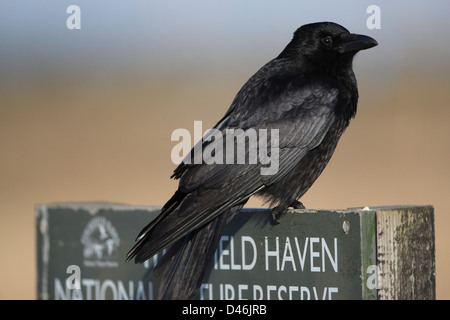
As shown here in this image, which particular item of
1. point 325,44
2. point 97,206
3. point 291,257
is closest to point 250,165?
point 291,257

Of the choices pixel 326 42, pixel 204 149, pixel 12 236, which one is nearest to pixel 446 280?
pixel 326 42

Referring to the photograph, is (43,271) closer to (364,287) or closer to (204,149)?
(204,149)

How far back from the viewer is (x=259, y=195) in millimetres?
4754

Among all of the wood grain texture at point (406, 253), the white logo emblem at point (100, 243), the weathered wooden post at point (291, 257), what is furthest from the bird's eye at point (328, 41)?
the white logo emblem at point (100, 243)

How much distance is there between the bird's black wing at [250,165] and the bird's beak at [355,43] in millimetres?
314

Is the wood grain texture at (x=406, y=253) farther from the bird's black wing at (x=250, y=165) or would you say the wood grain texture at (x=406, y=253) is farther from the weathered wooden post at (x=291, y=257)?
the bird's black wing at (x=250, y=165)

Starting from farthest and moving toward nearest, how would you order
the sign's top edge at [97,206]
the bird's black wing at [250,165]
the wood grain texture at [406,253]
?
the sign's top edge at [97,206] < the bird's black wing at [250,165] < the wood grain texture at [406,253]

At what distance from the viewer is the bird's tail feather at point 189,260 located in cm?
406

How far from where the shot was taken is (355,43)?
5.20 metres

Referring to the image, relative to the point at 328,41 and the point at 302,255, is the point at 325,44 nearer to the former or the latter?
the point at 328,41

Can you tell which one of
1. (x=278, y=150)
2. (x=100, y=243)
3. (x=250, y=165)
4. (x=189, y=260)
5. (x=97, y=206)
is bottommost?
(x=189, y=260)

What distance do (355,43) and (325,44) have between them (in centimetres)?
22

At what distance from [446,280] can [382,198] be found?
7.29 ft

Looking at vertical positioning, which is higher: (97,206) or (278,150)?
(278,150)
